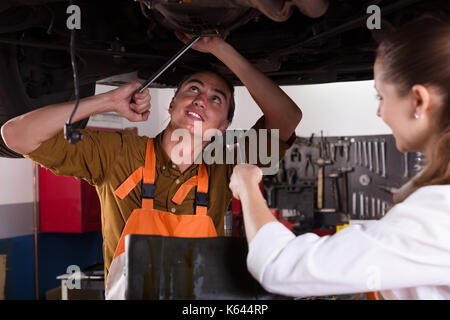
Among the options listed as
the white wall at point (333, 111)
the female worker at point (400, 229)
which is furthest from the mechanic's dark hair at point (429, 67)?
the white wall at point (333, 111)

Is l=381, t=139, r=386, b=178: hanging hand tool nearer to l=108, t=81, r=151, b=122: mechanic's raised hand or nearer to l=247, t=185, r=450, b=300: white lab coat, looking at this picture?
l=108, t=81, r=151, b=122: mechanic's raised hand

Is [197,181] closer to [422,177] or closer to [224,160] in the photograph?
[224,160]

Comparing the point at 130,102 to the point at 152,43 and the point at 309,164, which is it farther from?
the point at 309,164

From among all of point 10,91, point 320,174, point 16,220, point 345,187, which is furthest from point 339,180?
point 10,91

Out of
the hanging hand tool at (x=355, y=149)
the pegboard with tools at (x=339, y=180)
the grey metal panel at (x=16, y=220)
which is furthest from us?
the hanging hand tool at (x=355, y=149)

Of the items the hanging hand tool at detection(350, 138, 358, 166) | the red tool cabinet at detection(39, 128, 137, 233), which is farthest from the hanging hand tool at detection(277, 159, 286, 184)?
the red tool cabinet at detection(39, 128, 137, 233)

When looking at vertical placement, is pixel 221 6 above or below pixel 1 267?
above

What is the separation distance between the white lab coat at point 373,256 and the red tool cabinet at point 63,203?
277cm

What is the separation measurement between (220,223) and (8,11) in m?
0.86

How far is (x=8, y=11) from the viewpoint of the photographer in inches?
44.2

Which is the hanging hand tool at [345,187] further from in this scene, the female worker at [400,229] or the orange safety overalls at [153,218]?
the female worker at [400,229]

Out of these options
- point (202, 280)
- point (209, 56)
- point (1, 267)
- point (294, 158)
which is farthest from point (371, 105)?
point (202, 280)

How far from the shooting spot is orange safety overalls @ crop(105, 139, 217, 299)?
1081mm

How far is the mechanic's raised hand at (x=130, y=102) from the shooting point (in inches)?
43.2
